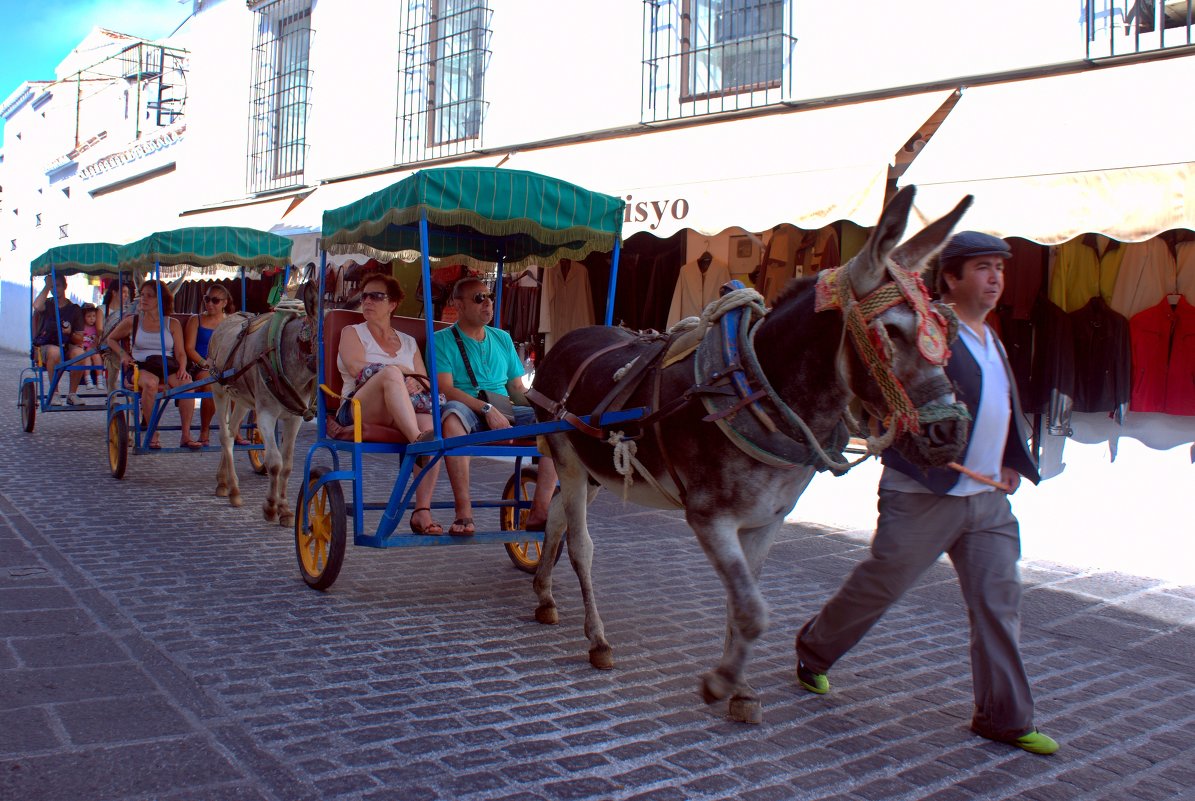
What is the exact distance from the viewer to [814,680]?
409 centimetres

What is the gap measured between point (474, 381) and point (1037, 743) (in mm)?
3513

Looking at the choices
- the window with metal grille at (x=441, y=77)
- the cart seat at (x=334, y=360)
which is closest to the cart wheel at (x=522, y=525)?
the cart seat at (x=334, y=360)

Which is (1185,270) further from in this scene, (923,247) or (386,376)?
(386,376)

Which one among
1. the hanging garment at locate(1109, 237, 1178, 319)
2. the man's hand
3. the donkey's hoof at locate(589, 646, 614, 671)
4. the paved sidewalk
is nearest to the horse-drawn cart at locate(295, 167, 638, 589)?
the man's hand

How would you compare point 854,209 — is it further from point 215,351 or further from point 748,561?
point 215,351

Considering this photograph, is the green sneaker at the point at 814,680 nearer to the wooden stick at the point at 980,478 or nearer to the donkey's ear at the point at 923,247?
the wooden stick at the point at 980,478

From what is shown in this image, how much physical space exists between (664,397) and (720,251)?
6301 mm

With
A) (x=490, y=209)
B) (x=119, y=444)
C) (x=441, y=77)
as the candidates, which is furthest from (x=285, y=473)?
(x=441, y=77)

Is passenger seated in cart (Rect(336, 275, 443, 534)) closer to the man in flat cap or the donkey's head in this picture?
the man in flat cap

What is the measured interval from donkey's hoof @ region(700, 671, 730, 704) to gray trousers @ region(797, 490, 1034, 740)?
23.0 inches

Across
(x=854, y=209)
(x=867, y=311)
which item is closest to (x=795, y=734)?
(x=867, y=311)

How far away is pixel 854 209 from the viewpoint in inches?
298

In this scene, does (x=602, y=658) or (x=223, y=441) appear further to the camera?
(x=223, y=441)

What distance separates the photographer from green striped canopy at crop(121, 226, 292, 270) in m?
A: 8.78
